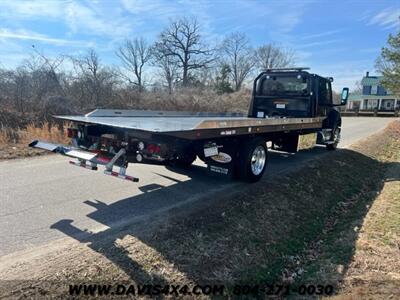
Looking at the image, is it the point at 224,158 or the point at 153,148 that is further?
the point at 224,158

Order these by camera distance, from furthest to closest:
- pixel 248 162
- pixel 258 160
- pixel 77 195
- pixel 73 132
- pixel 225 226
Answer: pixel 258 160
pixel 248 162
pixel 73 132
pixel 77 195
pixel 225 226

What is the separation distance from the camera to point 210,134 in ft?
17.2

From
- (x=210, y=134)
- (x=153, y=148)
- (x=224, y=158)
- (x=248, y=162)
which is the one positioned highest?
(x=210, y=134)

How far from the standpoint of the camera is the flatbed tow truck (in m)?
4.93

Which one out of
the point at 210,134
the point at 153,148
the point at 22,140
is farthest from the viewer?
the point at 22,140

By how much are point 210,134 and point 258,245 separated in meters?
1.81

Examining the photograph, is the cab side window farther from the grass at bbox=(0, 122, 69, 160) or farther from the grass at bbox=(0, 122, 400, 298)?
the grass at bbox=(0, 122, 69, 160)

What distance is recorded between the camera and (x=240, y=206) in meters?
5.50

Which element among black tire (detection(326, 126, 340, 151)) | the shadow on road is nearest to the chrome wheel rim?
the shadow on road

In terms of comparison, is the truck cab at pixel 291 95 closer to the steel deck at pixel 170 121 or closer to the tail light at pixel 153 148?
the steel deck at pixel 170 121

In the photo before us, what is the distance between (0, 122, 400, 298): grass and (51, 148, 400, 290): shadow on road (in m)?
0.01

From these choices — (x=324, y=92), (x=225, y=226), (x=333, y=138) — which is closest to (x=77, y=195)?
(x=225, y=226)

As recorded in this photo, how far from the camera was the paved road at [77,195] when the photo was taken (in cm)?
438

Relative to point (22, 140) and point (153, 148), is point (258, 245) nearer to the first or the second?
point (153, 148)
